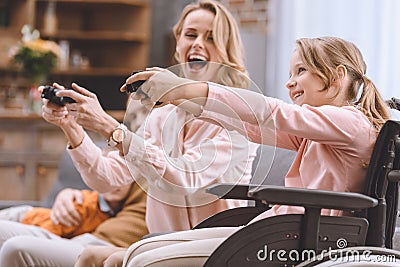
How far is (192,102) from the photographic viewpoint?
5.34 feet

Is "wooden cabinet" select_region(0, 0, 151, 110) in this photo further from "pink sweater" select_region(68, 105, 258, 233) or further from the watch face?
the watch face

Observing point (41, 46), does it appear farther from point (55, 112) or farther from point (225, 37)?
point (55, 112)

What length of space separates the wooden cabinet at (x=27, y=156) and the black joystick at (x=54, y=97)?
305 cm

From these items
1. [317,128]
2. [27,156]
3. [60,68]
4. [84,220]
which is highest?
[317,128]

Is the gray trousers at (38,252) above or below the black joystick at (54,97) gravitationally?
below

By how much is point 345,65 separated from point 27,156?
12.0 feet

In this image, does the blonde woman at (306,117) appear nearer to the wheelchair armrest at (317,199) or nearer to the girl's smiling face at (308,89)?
the girl's smiling face at (308,89)

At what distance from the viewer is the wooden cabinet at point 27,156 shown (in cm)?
507

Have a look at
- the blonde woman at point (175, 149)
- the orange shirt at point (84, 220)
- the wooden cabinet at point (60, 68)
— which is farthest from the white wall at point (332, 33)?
the orange shirt at point (84, 220)

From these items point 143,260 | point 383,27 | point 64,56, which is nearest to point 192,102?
point 143,260

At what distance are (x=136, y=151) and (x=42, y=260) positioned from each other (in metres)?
0.54

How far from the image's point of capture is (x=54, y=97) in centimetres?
205

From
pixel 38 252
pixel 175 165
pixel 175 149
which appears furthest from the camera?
pixel 38 252

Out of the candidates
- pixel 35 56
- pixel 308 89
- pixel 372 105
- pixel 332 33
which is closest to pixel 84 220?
pixel 308 89
